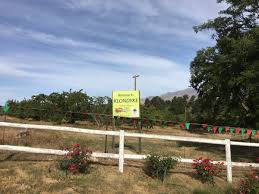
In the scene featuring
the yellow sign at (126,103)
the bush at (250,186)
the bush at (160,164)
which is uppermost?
the yellow sign at (126,103)

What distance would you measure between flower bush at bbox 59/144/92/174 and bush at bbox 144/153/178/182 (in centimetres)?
224

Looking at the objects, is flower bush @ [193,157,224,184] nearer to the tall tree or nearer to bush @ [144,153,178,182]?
bush @ [144,153,178,182]

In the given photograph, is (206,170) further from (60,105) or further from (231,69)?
(60,105)

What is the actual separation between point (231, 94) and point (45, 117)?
19412 mm

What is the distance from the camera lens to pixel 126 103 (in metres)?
12.9

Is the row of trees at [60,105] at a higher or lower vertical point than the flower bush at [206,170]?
higher

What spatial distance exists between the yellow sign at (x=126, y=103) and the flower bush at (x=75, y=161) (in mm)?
3510

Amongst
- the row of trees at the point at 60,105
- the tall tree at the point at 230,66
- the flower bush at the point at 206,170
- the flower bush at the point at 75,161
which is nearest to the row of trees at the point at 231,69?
the tall tree at the point at 230,66

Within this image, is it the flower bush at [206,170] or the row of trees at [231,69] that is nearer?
the flower bush at [206,170]

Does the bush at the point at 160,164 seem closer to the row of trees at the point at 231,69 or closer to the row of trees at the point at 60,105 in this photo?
the row of trees at the point at 231,69

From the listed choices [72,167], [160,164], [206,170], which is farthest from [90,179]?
[206,170]

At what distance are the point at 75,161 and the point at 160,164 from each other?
2.81 metres

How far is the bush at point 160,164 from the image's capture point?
398 inches

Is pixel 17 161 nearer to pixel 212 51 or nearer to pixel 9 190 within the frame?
pixel 9 190
